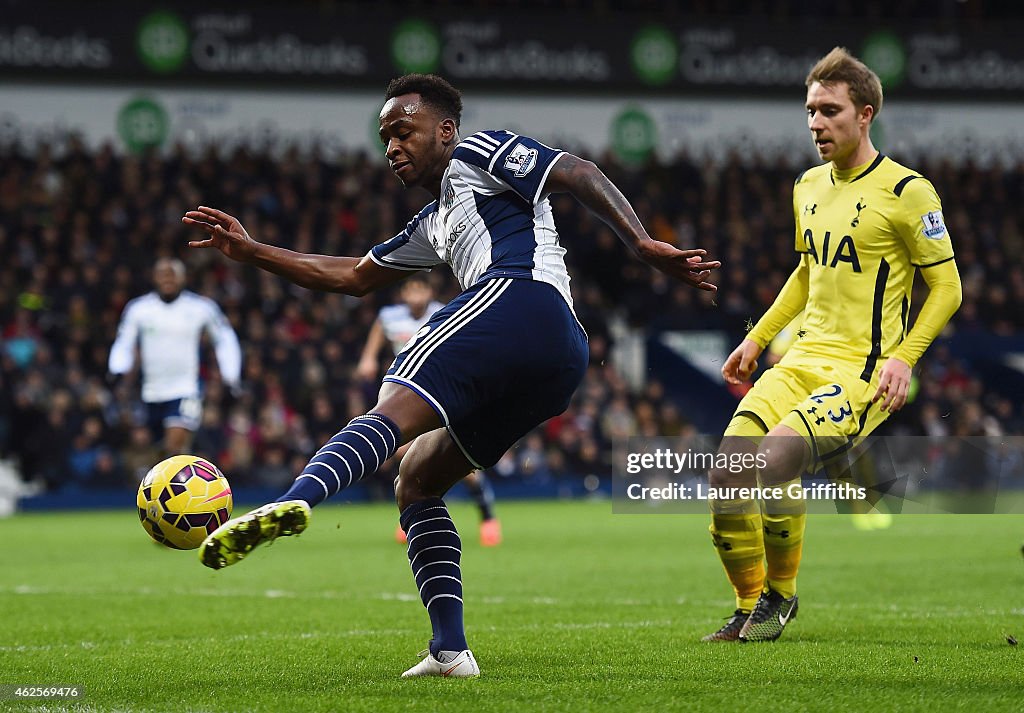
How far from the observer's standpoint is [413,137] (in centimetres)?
477

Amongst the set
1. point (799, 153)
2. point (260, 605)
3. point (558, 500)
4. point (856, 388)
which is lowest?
point (558, 500)

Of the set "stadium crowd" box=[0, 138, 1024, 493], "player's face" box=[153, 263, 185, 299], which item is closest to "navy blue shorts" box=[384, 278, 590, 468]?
"player's face" box=[153, 263, 185, 299]

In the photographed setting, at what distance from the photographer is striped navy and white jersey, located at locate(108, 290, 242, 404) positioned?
12375mm

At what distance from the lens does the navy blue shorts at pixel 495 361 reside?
14.4ft

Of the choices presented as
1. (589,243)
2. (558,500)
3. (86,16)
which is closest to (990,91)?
(589,243)

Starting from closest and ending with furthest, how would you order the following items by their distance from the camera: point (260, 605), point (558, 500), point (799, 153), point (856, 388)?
point (856, 388) < point (260, 605) < point (558, 500) < point (799, 153)

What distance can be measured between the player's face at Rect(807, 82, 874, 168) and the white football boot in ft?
8.36

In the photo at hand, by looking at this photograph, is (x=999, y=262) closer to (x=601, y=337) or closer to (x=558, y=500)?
(x=601, y=337)

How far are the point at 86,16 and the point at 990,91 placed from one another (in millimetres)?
16415

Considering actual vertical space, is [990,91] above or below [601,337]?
above

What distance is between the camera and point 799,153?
28.0m

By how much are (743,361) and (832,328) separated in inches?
17.4

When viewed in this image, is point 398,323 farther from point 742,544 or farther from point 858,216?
point 858,216

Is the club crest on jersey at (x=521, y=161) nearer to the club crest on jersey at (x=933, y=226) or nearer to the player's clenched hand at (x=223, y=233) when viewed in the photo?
the player's clenched hand at (x=223, y=233)
